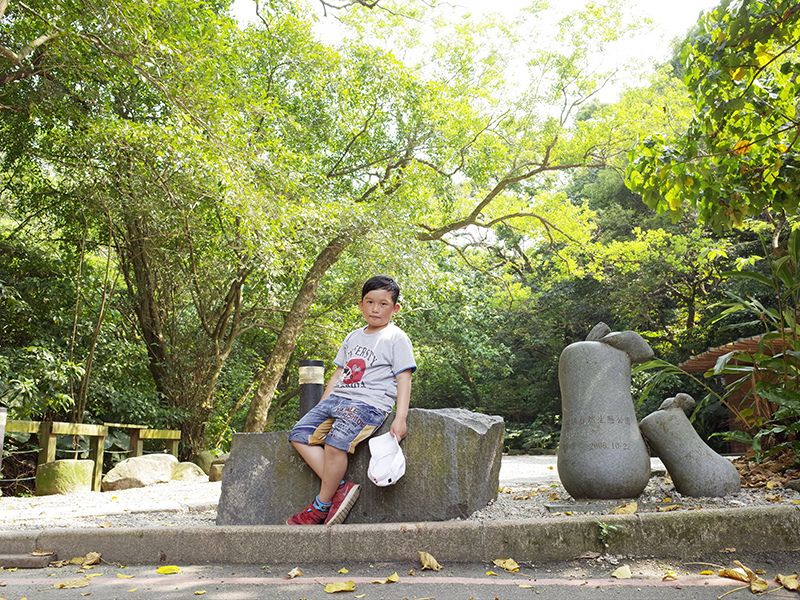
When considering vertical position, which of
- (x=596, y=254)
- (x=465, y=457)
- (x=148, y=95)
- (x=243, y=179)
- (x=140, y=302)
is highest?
(x=148, y=95)

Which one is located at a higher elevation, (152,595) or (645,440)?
(645,440)

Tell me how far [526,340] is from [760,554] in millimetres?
17388

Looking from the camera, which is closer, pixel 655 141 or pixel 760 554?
pixel 760 554

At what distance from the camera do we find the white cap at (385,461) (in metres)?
3.47

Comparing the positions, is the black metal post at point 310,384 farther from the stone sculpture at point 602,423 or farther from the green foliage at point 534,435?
the green foliage at point 534,435

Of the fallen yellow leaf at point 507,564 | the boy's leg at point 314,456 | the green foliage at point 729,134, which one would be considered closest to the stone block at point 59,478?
the boy's leg at point 314,456

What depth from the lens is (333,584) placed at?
2766 mm

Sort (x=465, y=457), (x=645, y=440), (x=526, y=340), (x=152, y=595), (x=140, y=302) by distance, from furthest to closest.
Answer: (x=526, y=340) → (x=140, y=302) → (x=645, y=440) → (x=465, y=457) → (x=152, y=595)

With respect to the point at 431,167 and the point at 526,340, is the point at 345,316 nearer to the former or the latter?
the point at 431,167

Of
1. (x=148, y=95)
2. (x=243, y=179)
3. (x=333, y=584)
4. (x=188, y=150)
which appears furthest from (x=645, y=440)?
(x=148, y=95)

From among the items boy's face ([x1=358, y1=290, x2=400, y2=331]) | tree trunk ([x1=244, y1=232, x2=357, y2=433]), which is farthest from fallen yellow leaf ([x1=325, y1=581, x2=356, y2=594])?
tree trunk ([x1=244, y1=232, x2=357, y2=433])

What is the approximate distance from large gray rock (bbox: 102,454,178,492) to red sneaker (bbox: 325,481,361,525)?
5.99 m

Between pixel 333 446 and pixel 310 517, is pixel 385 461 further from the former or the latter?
pixel 310 517

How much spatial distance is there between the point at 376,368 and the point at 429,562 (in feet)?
3.95
